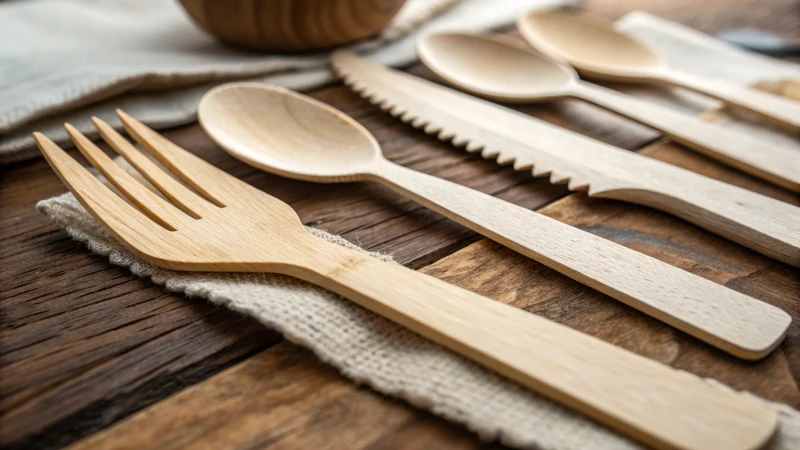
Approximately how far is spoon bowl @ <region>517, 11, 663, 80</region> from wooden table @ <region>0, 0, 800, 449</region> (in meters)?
0.25

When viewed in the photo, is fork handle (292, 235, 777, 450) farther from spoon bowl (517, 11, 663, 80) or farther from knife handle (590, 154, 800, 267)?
spoon bowl (517, 11, 663, 80)

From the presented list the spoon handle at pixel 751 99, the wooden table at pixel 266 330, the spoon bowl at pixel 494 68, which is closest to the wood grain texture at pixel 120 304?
the wooden table at pixel 266 330

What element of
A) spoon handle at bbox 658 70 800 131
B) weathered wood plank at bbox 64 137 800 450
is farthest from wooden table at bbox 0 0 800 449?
spoon handle at bbox 658 70 800 131

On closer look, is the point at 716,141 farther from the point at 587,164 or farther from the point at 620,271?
the point at 620,271

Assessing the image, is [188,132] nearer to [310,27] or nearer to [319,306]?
[310,27]

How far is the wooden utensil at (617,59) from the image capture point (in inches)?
29.3

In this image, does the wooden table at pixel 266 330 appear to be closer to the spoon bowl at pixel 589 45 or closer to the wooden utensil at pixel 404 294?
the wooden utensil at pixel 404 294

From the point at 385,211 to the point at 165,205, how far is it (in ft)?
0.60

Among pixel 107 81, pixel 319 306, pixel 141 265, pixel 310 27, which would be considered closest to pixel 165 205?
pixel 141 265

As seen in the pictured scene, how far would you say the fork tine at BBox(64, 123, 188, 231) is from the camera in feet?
1.68

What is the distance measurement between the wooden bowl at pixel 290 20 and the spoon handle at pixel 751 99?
0.38 m

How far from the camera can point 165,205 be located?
1.72 ft

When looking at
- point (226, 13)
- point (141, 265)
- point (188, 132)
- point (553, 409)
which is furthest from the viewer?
point (226, 13)

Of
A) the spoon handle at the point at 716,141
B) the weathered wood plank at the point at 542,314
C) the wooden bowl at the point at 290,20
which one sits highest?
the wooden bowl at the point at 290,20
